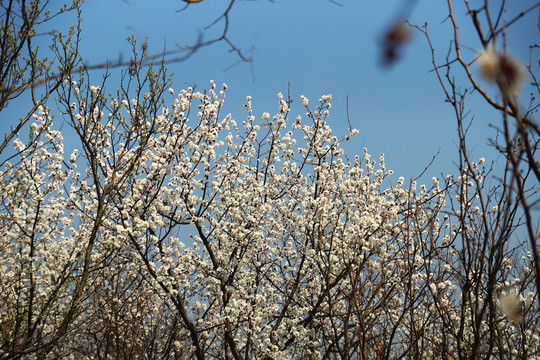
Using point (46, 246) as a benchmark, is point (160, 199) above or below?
above

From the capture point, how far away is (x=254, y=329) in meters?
8.05

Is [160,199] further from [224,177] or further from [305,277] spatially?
[305,277]

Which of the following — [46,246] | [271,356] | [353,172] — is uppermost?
[353,172]

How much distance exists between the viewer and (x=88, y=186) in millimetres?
8055

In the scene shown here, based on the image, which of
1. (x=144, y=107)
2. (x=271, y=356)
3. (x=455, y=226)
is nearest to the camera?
(x=144, y=107)

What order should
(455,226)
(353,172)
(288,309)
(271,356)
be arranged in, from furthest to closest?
(353,172), (455,226), (288,309), (271,356)

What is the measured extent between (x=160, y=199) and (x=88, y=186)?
3.94ft

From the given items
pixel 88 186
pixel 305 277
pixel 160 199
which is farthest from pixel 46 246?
pixel 305 277

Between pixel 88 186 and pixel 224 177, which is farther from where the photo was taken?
pixel 224 177

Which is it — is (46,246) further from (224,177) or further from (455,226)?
(455,226)

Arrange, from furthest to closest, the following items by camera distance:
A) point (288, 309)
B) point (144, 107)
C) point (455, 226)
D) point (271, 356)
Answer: point (455, 226) → point (288, 309) → point (271, 356) → point (144, 107)

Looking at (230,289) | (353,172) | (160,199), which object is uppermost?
(353,172)

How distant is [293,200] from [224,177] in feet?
4.34

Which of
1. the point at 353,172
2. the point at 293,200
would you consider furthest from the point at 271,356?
the point at 353,172
